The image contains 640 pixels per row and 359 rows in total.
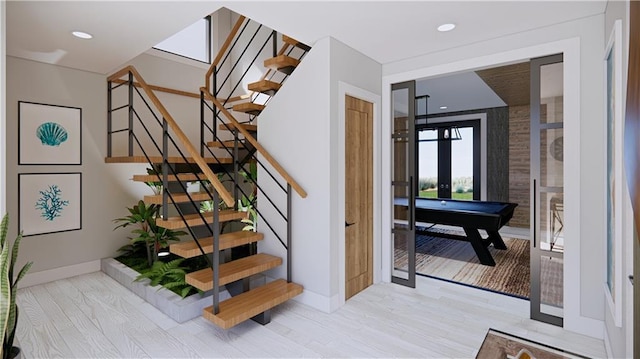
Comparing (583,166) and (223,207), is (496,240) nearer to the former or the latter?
(583,166)

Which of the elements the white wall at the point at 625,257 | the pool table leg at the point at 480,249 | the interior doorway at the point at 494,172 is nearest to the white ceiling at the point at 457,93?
the interior doorway at the point at 494,172

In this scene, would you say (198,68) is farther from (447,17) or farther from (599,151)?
(599,151)

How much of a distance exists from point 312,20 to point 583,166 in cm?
242

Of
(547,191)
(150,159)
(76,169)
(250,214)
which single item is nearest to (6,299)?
(150,159)

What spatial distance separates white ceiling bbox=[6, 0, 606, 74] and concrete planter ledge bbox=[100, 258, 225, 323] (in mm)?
2367

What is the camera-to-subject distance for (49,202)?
387 centimetres

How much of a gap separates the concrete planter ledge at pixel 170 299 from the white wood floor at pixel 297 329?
64 millimetres

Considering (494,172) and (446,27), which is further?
(494,172)

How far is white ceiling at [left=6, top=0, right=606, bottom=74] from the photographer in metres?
2.47

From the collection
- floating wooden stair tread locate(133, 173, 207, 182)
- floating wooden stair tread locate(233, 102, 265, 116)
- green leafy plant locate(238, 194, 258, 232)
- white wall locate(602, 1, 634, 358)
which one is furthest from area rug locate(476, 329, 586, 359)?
floating wooden stair tread locate(233, 102, 265, 116)

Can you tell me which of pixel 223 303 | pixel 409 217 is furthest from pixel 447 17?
pixel 223 303

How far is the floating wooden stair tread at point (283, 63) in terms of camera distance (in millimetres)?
3352

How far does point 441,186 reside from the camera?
311 inches

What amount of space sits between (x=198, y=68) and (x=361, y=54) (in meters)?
2.98
